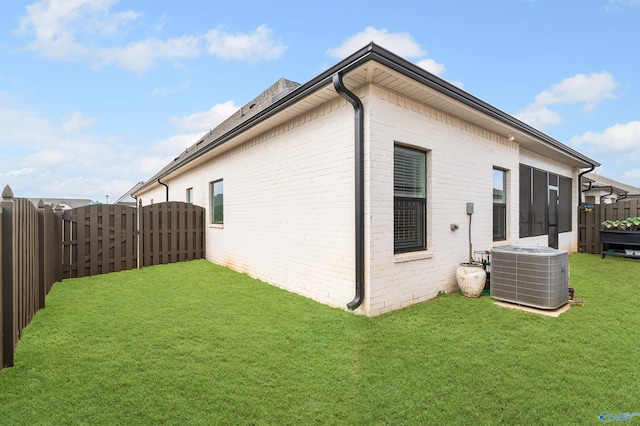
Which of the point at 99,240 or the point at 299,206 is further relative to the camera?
the point at 99,240

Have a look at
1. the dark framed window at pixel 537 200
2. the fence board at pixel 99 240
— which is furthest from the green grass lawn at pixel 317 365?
the dark framed window at pixel 537 200

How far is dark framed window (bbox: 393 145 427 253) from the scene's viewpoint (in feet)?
15.0

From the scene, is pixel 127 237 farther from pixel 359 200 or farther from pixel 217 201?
pixel 359 200

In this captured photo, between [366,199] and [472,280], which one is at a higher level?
[366,199]

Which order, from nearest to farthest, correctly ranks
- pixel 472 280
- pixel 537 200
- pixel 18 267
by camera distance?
pixel 18 267 < pixel 472 280 < pixel 537 200

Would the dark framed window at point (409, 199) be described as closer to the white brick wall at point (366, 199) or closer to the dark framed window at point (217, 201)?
the white brick wall at point (366, 199)

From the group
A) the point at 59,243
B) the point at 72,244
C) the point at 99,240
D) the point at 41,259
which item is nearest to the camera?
the point at 41,259

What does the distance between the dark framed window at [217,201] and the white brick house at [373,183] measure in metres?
1.09

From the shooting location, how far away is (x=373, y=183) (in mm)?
3969

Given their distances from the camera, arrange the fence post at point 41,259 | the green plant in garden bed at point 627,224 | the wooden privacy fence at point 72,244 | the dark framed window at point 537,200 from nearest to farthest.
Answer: the wooden privacy fence at point 72,244 → the fence post at point 41,259 → the dark framed window at point 537,200 → the green plant in garden bed at point 627,224

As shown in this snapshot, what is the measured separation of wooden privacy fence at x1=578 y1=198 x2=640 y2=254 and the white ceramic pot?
8.62 meters

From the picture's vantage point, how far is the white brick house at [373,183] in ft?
13.0

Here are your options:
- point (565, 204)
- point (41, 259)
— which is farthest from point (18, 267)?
point (565, 204)

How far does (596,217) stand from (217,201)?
13.0 metres
